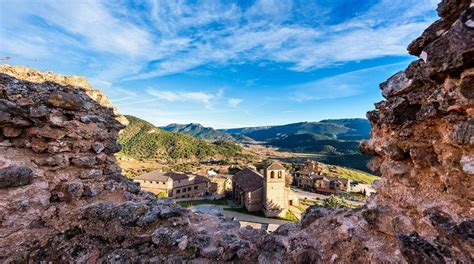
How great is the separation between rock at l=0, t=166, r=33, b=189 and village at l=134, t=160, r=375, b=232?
18769 mm

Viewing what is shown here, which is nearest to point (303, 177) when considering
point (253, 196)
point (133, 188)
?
point (253, 196)

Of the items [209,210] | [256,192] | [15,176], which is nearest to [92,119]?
[15,176]

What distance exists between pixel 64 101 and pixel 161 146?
11644 centimetres

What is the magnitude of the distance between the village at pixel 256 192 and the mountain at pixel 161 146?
2386 inches

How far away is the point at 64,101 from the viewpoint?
6488mm

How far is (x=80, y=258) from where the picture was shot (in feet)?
16.3

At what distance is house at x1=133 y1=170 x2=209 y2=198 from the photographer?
46.7 meters

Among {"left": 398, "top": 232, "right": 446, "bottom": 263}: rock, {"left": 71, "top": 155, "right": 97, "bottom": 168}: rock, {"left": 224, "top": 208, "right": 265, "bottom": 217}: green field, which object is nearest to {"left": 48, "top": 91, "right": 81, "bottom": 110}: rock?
{"left": 71, "top": 155, "right": 97, "bottom": 168}: rock

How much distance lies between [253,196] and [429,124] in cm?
3461

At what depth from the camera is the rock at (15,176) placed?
17.2ft

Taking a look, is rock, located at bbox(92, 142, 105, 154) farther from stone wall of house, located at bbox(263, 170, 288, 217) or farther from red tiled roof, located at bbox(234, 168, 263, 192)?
red tiled roof, located at bbox(234, 168, 263, 192)

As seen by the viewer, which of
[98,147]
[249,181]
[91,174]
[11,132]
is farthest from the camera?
[249,181]

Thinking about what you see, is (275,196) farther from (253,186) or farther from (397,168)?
(397,168)

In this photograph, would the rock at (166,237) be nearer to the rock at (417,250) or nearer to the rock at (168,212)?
the rock at (168,212)
